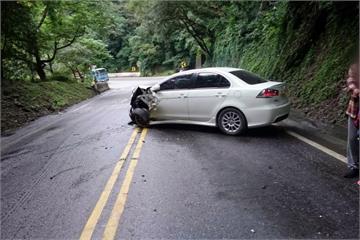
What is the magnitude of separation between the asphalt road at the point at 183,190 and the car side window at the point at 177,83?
1.47 meters

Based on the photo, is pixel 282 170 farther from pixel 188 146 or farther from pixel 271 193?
pixel 188 146

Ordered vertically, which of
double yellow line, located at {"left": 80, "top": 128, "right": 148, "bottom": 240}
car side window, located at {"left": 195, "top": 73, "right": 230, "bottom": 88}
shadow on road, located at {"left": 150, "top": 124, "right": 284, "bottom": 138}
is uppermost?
car side window, located at {"left": 195, "top": 73, "right": 230, "bottom": 88}

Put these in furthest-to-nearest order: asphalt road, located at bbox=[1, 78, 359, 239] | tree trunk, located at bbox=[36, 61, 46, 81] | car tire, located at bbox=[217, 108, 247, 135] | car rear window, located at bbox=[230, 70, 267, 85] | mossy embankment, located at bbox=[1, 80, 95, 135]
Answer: tree trunk, located at bbox=[36, 61, 46, 81], mossy embankment, located at bbox=[1, 80, 95, 135], car rear window, located at bbox=[230, 70, 267, 85], car tire, located at bbox=[217, 108, 247, 135], asphalt road, located at bbox=[1, 78, 359, 239]

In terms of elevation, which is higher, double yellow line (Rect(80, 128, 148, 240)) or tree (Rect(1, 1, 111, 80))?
tree (Rect(1, 1, 111, 80))

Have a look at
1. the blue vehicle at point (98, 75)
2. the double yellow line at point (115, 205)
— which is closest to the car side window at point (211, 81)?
the double yellow line at point (115, 205)

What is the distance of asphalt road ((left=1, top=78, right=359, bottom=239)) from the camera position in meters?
4.68

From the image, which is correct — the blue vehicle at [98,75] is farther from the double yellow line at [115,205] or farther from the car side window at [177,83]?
the double yellow line at [115,205]

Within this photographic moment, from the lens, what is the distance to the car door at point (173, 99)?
1030cm

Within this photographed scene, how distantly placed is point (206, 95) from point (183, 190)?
4.29 m

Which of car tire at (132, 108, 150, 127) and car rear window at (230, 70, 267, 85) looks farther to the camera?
car tire at (132, 108, 150, 127)

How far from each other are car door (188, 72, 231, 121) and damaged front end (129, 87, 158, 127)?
4.08ft

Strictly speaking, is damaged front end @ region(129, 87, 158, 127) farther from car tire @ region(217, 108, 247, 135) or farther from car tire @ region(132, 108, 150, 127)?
car tire @ region(217, 108, 247, 135)

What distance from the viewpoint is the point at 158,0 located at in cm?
2984

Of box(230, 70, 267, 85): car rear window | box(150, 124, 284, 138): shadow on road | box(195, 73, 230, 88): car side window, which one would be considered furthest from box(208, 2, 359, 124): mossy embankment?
box(195, 73, 230, 88): car side window
